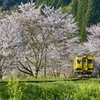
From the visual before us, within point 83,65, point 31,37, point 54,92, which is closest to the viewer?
point 54,92

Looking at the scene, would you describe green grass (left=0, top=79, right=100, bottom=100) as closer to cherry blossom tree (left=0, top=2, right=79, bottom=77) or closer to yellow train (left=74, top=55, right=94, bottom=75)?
cherry blossom tree (left=0, top=2, right=79, bottom=77)

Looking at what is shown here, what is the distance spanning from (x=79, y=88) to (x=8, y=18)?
786 inches

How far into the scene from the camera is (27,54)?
27875 mm

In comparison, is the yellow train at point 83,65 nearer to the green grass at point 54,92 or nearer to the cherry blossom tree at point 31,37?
the cherry blossom tree at point 31,37

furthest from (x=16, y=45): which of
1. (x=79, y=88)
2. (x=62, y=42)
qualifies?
(x=79, y=88)

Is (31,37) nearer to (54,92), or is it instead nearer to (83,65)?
(83,65)

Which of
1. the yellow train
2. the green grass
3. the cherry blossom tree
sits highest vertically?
the cherry blossom tree

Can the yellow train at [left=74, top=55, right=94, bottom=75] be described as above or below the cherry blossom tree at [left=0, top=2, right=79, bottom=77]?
below

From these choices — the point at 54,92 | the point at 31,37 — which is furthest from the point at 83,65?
the point at 54,92

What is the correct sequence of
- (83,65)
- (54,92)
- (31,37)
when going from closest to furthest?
(54,92), (31,37), (83,65)

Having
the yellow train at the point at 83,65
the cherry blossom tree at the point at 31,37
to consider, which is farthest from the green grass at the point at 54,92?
the yellow train at the point at 83,65

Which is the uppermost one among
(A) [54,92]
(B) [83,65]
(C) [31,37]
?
(C) [31,37]

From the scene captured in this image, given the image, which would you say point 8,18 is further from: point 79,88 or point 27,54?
point 79,88

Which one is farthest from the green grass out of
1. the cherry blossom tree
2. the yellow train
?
the yellow train
